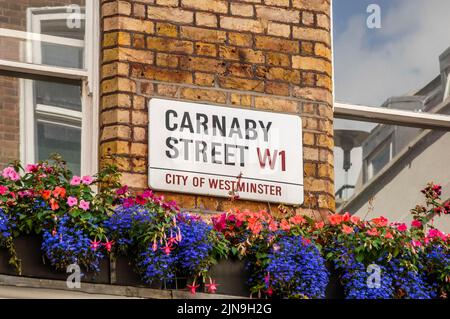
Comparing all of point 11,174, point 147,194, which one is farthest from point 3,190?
point 147,194

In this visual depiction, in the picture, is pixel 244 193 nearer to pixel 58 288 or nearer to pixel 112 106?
pixel 112 106

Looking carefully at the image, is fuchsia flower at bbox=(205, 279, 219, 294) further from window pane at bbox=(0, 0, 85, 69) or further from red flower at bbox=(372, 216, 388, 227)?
window pane at bbox=(0, 0, 85, 69)

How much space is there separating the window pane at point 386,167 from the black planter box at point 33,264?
2120 mm

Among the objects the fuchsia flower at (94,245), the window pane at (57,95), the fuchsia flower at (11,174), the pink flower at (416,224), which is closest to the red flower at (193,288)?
the fuchsia flower at (94,245)

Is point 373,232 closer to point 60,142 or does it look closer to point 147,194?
point 147,194

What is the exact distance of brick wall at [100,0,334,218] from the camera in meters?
10.5

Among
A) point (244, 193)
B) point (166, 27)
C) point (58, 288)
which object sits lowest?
point (58, 288)

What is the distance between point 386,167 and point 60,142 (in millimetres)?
2071

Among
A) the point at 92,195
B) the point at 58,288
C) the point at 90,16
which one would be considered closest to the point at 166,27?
the point at 90,16

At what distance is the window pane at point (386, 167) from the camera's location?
11133mm

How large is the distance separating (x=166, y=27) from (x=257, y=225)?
1.47 meters

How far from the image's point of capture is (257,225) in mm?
10016

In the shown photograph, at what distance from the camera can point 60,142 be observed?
1062 centimetres

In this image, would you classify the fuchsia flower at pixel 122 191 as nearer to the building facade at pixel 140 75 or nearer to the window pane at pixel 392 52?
the building facade at pixel 140 75
